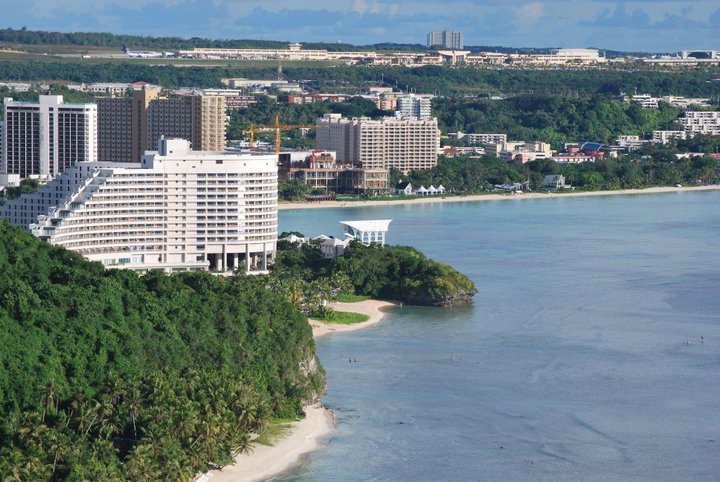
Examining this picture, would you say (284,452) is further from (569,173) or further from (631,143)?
(631,143)

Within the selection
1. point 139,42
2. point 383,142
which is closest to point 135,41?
point 139,42

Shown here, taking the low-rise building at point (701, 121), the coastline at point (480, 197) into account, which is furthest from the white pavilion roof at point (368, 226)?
the low-rise building at point (701, 121)

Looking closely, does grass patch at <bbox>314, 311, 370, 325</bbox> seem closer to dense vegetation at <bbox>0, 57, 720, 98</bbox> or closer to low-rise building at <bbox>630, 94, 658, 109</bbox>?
low-rise building at <bbox>630, 94, 658, 109</bbox>

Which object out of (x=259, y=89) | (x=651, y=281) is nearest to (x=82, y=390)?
(x=651, y=281)

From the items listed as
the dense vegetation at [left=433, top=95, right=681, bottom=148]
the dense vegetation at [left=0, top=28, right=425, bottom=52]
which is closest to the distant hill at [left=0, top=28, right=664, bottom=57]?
the dense vegetation at [left=0, top=28, right=425, bottom=52]

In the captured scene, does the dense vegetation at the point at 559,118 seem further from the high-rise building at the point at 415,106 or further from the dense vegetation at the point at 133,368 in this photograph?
the dense vegetation at the point at 133,368

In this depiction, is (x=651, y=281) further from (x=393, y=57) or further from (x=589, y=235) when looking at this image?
(x=393, y=57)
